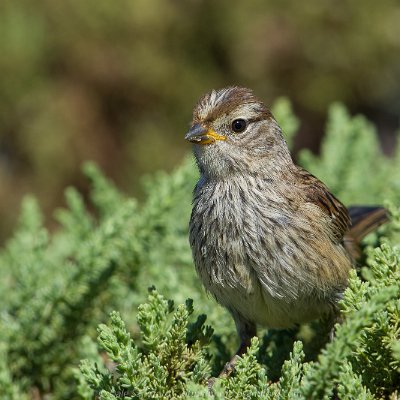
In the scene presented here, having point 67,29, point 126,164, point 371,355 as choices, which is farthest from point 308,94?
point 371,355

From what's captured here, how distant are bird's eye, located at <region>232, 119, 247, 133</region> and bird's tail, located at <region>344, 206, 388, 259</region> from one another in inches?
29.0

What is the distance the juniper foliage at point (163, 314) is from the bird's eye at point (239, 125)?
2.24ft

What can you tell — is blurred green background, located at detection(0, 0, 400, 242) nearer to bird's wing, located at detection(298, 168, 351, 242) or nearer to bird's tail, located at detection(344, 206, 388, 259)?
bird's tail, located at detection(344, 206, 388, 259)

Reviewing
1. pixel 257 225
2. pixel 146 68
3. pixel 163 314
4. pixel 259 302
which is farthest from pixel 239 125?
pixel 146 68

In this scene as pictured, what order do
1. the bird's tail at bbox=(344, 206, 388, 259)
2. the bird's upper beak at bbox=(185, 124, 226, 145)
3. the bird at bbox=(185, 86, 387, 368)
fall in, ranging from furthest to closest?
the bird's tail at bbox=(344, 206, 388, 259) → the bird's upper beak at bbox=(185, 124, 226, 145) → the bird at bbox=(185, 86, 387, 368)

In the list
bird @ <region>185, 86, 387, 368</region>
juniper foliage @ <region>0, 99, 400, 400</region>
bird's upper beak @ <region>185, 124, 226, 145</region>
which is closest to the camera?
juniper foliage @ <region>0, 99, 400, 400</region>

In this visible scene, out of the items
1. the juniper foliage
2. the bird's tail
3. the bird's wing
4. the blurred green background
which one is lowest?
the juniper foliage

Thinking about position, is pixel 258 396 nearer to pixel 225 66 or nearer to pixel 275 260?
pixel 275 260

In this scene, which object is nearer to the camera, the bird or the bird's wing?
the bird

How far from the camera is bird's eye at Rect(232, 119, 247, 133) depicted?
10.3 ft

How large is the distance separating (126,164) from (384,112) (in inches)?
118

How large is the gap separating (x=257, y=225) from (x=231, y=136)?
439mm

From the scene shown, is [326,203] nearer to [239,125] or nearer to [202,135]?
[239,125]

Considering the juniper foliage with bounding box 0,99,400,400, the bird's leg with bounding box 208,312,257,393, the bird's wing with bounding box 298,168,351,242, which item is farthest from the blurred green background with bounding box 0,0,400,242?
the bird's leg with bounding box 208,312,257,393
